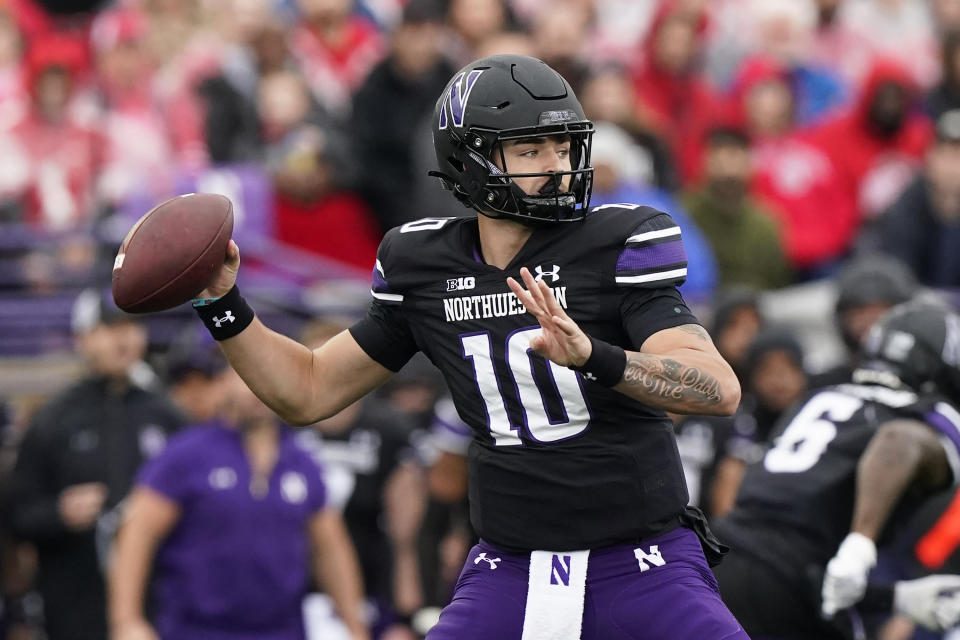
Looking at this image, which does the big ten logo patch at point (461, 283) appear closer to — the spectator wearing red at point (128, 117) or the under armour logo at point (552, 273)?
the under armour logo at point (552, 273)

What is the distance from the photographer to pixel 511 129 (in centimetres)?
410

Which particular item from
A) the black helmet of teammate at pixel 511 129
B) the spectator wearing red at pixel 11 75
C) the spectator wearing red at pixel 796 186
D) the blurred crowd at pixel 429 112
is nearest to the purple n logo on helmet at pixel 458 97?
the black helmet of teammate at pixel 511 129

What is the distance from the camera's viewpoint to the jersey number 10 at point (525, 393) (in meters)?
3.97

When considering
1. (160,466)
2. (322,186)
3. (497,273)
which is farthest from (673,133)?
(497,273)

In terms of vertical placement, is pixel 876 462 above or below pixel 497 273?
below

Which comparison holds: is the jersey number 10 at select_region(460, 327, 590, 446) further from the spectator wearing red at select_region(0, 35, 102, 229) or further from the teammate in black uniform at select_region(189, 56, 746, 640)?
the spectator wearing red at select_region(0, 35, 102, 229)

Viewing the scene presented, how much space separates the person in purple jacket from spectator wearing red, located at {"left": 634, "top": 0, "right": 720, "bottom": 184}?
419 cm

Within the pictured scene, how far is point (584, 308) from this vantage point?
399 cm

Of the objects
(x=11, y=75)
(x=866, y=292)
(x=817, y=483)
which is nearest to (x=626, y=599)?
(x=817, y=483)

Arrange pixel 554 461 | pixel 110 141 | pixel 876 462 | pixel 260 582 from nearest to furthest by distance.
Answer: pixel 554 461
pixel 876 462
pixel 260 582
pixel 110 141

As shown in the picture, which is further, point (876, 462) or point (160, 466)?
point (160, 466)

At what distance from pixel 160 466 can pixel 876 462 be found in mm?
3090

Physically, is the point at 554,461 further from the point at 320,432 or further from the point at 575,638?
the point at 320,432

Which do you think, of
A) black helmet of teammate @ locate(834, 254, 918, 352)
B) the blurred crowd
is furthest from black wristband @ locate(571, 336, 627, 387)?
the blurred crowd
